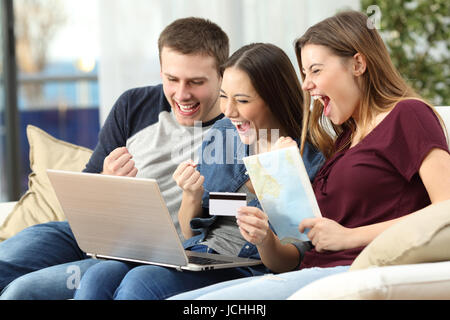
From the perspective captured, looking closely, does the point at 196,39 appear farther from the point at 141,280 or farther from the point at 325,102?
the point at 141,280

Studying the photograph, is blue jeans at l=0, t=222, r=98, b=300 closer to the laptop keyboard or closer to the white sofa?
the laptop keyboard

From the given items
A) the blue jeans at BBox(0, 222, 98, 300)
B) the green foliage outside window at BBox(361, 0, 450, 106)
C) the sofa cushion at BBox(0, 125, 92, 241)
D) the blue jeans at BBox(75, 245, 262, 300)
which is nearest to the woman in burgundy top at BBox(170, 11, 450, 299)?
the blue jeans at BBox(75, 245, 262, 300)

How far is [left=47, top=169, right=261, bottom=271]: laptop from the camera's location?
138 centimetres

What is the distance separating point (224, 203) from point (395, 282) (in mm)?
485

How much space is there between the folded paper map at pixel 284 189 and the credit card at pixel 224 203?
71 mm

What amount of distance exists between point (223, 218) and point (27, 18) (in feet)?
13.4

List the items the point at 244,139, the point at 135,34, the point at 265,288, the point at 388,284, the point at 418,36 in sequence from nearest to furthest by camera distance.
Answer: the point at 388,284, the point at 265,288, the point at 244,139, the point at 135,34, the point at 418,36

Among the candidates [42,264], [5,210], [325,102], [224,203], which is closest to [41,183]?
[5,210]

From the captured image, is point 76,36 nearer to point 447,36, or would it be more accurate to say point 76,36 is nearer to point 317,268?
point 447,36

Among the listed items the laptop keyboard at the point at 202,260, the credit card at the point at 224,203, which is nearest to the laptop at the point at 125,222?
the laptop keyboard at the point at 202,260

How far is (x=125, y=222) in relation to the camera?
1.45m

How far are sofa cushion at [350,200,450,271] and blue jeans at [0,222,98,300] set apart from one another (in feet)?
2.78

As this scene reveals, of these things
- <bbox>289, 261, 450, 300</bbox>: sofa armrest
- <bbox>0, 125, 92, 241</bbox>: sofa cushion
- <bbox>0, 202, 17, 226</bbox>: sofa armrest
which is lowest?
<bbox>0, 202, 17, 226</bbox>: sofa armrest

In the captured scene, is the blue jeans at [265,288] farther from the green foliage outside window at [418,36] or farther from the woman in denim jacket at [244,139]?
the green foliage outside window at [418,36]
